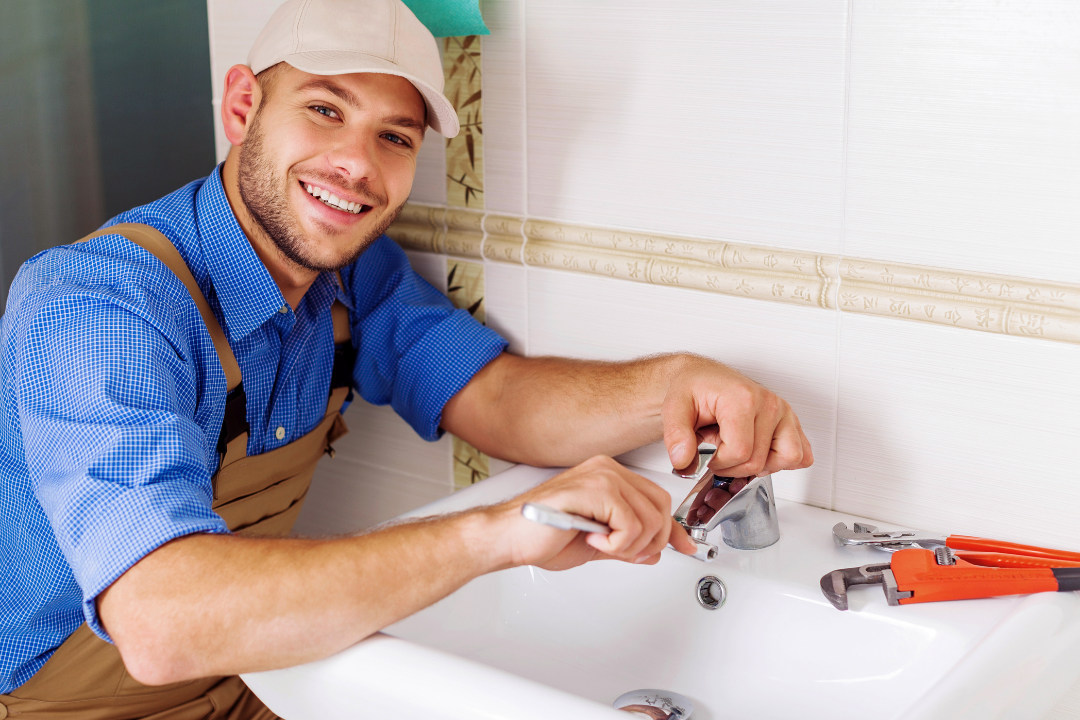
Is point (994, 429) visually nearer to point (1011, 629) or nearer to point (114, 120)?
point (1011, 629)

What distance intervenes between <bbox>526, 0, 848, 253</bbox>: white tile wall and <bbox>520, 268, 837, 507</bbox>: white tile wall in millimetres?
76

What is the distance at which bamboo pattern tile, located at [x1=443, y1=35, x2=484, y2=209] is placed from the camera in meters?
1.15

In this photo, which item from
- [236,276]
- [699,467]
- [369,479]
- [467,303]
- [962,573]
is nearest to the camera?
[962,573]

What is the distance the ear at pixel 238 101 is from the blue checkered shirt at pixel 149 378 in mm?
68

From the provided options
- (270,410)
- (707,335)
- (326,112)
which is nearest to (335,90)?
(326,112)

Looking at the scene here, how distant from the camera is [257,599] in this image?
2.31ft

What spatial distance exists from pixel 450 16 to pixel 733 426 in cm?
58

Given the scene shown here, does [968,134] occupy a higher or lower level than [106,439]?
higher

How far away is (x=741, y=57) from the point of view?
943 mm


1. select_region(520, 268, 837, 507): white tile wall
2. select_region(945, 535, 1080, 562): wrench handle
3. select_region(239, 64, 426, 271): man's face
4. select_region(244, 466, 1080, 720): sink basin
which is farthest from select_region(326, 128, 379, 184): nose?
select_region(945, 535, 1080, 562): wrench handle

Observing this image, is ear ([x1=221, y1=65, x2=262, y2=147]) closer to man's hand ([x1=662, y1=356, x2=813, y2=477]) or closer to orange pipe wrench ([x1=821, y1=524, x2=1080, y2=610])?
man's hand ([x1=662, y1=356, x2=813, y2=477])

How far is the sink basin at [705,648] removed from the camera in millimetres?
686

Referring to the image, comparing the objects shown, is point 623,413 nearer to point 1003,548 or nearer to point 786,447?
point 786,447

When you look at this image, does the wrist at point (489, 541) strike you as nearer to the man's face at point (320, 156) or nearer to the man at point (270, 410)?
the man at point (270, 410)
